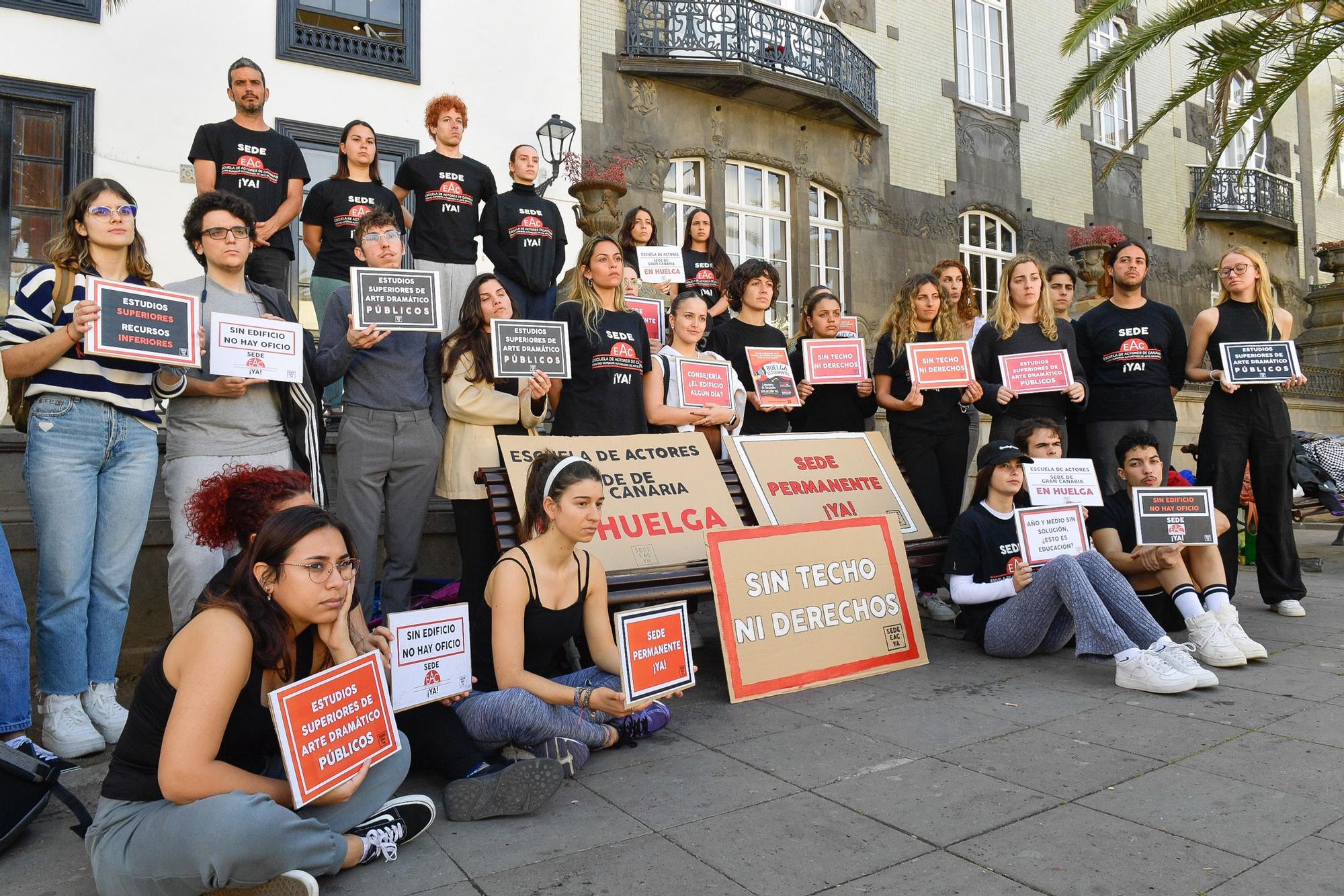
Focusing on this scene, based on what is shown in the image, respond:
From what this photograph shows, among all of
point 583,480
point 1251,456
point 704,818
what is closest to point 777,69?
point 1251,456

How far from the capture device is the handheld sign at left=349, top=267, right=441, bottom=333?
4.46 m

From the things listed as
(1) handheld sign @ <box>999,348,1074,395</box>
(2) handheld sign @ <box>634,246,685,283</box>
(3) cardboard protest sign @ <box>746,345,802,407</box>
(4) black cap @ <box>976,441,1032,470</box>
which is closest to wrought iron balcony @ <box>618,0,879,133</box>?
(2) handheld sign @ <box>634,246,685,283</box>

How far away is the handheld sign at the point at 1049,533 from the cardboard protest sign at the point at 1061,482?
0.62 ft

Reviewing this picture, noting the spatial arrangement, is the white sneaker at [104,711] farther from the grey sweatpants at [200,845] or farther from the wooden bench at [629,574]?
the wooden bench at [629,574]

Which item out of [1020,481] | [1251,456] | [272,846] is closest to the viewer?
[272,846]

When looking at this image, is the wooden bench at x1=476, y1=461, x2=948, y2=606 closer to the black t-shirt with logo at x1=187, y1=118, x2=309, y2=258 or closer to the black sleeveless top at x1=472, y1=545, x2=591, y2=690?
the black sleeveless top at x1=472, y1=545, x2=591, y2=690

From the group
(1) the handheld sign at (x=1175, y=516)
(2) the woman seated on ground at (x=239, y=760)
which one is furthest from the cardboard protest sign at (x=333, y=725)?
(1) the handheld sign at (x=1175, y=516)

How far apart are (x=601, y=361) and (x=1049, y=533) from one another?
251 centimetres

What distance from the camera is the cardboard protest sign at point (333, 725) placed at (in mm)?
2436

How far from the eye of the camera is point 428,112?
657 centimetres

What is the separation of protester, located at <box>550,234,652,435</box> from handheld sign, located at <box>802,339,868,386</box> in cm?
125

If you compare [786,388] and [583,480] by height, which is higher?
[786,388]

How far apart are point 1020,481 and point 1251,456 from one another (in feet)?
6.88

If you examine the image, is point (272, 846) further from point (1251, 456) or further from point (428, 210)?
point (1251, 456)
